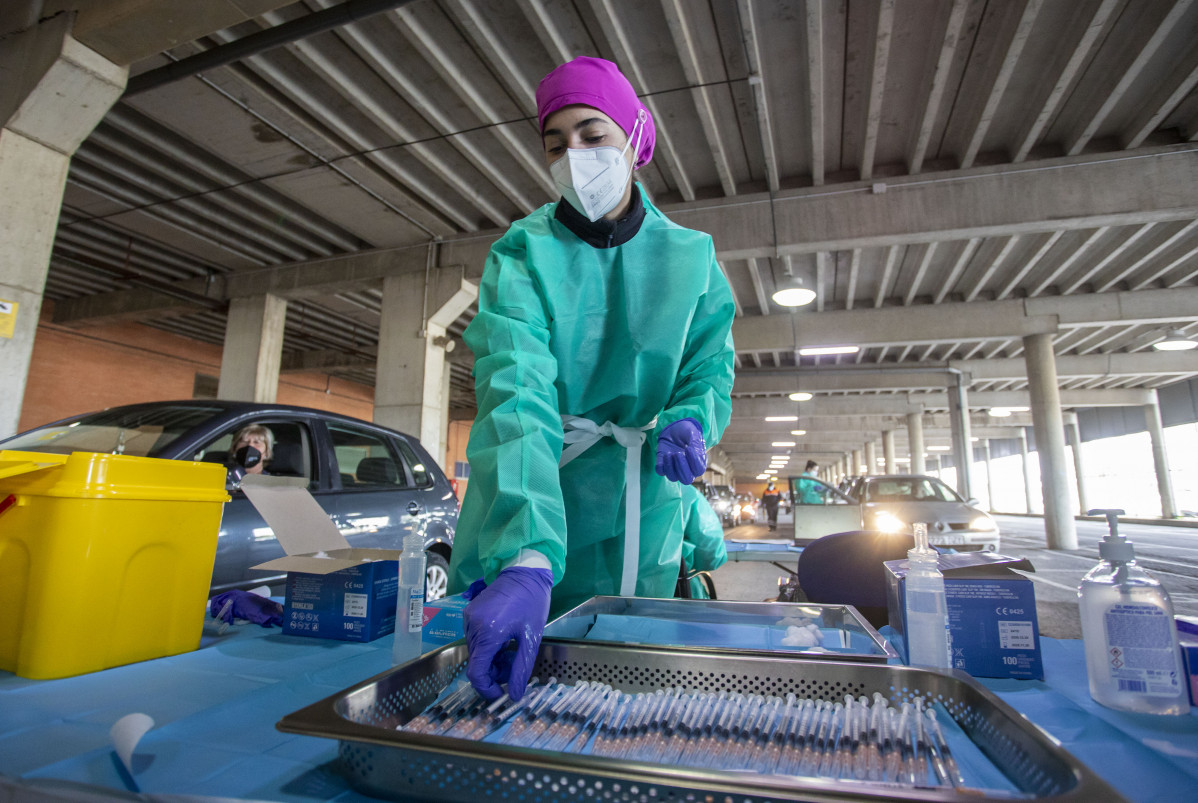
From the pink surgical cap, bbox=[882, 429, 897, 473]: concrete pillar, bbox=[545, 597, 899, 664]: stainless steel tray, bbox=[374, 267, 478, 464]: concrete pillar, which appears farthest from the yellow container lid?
bbox=[882, 429, 897, 473]: concrete pillar

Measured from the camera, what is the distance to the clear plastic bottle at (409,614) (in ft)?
4.15

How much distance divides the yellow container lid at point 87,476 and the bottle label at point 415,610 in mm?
589

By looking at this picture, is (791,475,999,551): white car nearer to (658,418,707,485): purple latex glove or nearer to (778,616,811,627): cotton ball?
(778,616,811,627): cotton ball

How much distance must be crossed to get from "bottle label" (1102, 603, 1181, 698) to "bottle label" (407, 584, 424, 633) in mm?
1329

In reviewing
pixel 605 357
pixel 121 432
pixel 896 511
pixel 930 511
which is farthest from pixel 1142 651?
pixel 930 511

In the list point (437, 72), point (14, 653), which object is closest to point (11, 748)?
point (14, 653)

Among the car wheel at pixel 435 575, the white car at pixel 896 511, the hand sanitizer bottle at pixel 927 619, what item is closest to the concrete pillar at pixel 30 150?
the car wheel at pixel 435 575

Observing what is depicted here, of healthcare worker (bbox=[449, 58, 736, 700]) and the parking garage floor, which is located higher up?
healthcare worker (bbox=[449, 58, 736, 700])

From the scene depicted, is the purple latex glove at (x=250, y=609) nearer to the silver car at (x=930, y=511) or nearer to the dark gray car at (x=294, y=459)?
the dark gray car at (x=294, y=459)

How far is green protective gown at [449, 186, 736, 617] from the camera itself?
4.23 ft

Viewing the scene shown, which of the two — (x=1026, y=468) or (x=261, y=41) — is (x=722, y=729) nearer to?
(x=261, y=41)

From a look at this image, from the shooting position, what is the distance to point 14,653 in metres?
1.13

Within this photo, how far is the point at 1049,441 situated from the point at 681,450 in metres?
12.5

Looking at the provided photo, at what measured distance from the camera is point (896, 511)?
724 cm
